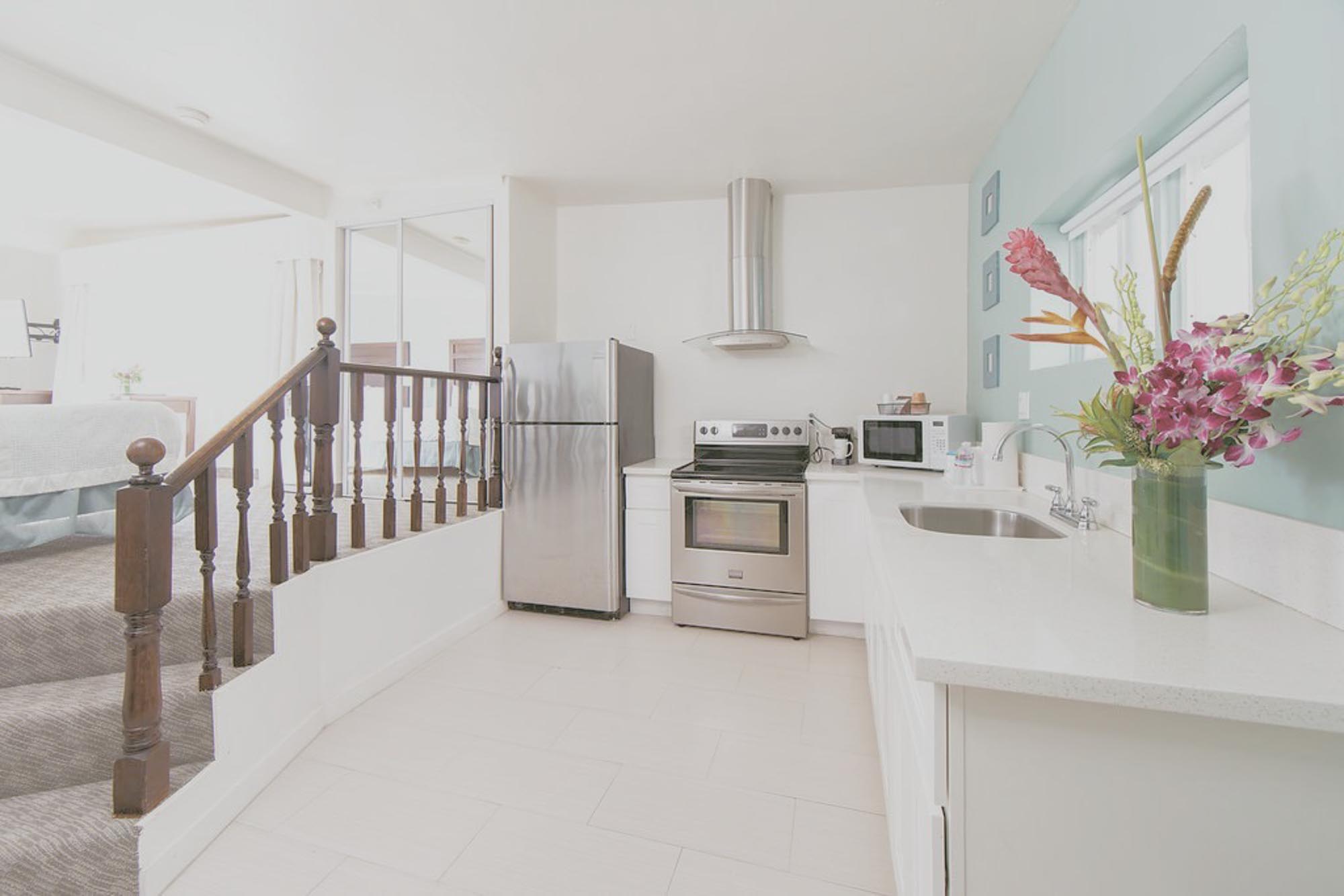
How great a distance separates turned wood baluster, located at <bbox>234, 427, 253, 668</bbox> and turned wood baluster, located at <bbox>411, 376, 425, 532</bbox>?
2.97 feet

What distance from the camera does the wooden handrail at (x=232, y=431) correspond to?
4.91 ft

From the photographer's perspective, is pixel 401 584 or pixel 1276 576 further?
pixel 401 584

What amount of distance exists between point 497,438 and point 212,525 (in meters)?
1.76

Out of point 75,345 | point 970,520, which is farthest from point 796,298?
point 75,345

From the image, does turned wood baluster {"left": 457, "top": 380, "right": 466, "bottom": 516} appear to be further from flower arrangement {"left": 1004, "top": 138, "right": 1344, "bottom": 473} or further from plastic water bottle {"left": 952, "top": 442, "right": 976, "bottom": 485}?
flower arrangement {"left": 1004, "top": 138, "right": 1344, "bottom": 473}

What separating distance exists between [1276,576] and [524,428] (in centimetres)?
300

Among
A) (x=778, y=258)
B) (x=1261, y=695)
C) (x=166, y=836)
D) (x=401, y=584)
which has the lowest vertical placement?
(x=166, y=836)

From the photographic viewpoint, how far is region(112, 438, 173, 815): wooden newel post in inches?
52.7

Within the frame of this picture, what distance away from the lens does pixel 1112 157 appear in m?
1.65

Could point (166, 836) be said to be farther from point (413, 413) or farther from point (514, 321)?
point (514, 321)

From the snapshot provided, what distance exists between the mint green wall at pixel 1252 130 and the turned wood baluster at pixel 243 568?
2.49 m

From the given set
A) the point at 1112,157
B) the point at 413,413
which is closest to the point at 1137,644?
the point at 1112,157

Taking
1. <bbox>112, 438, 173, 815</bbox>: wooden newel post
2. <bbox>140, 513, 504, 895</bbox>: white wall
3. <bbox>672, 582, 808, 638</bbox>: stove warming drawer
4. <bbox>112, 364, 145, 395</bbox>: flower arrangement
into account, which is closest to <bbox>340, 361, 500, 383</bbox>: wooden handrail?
<bbox>140, 513, 504, 895</bbox>: white wall

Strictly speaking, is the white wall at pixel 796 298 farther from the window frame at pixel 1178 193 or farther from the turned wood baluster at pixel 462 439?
the window frame at pixel 1178 193
